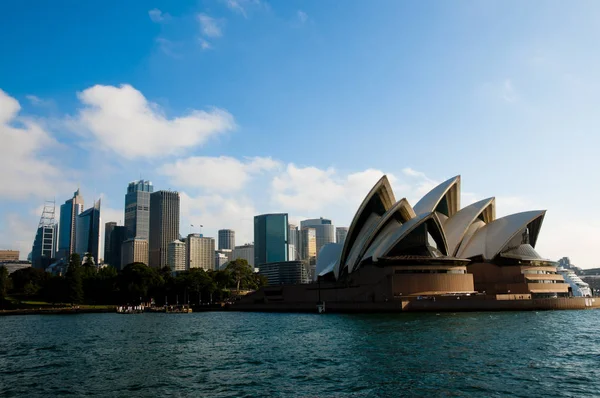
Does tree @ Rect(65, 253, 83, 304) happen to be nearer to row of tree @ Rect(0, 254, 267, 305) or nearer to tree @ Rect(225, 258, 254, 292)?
row of tree @ Rect(0, 254, 267, 305)

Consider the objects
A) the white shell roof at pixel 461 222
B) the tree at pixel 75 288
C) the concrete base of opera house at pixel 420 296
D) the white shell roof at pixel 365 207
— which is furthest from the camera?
the tree at pixel 75 288

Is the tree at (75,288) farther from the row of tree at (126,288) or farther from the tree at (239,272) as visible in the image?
the tree at (239,272)

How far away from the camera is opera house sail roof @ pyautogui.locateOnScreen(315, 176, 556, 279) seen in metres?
71.2

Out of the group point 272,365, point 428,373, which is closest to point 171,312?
point 272,365

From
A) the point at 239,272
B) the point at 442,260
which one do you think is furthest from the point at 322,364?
the point at 239,272

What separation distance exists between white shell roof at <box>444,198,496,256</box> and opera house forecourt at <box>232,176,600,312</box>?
143mm

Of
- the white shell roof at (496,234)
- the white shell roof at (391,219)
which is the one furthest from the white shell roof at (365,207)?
the white shell roof at (496,234)

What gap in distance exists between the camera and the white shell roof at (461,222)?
75.1 meters

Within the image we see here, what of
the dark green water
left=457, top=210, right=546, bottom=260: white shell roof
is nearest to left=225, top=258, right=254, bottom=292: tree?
left=457, top=210, right=546, bottom=260: white shell roof

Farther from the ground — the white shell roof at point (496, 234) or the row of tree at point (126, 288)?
the white shell roof at point (496, 234)

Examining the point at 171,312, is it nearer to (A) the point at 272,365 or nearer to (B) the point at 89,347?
(B) the point at 89,347

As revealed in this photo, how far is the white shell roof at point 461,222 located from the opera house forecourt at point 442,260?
143 millimetres

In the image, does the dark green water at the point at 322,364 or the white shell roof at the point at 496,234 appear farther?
the white shell roof at the point at 496,234

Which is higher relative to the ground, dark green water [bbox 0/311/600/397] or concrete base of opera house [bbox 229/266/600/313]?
concrete base of opera house [bbox 229/266/600/313]
